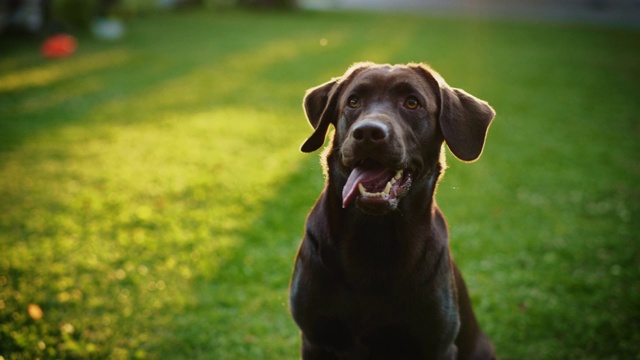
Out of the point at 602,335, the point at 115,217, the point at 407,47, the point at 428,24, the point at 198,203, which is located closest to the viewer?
the point at 602,335

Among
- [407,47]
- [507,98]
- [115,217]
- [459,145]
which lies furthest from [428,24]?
[459,145]

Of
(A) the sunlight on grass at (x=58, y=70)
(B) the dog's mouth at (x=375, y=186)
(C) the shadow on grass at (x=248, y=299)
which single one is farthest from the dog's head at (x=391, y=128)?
(A) the sunlight on grass at (x=58, y=70)

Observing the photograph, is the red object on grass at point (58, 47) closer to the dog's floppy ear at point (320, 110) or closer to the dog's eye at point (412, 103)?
the dog's floppy ear at point (320, 110)

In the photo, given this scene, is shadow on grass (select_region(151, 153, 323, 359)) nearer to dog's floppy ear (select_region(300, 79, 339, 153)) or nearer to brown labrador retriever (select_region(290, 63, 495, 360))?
brown labrador retriever (select_region(290, 63, 495, 360))

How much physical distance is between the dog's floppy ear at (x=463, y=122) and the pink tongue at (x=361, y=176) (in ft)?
1.54

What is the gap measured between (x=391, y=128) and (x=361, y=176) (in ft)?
0.99

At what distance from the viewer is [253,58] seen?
17.7 metres

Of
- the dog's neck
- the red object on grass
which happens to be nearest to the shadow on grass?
the dog's neck

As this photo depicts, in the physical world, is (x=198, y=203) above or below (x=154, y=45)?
above

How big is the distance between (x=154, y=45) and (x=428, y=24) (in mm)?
14482

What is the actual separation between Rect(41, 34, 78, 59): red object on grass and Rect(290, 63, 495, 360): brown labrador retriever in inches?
622

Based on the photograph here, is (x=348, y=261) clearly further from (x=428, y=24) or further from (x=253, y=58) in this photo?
(x=428, y=24)

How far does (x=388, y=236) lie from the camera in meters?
3.11

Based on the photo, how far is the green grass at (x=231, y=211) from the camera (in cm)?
469
